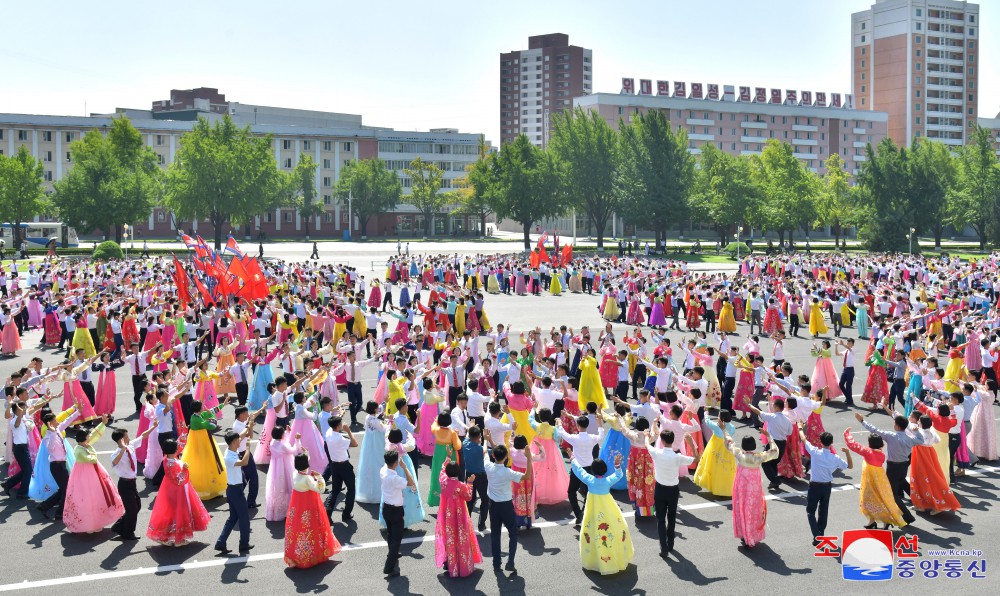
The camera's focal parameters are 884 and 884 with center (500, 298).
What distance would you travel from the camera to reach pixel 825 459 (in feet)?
31.9

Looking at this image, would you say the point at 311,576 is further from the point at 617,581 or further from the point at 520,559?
the point at 617,581

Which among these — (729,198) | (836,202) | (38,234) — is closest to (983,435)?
(729,198)

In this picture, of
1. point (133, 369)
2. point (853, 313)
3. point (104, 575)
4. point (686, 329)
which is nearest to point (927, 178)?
point (853, 313)

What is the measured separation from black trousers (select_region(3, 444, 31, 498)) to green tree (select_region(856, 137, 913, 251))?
68222 millimetres

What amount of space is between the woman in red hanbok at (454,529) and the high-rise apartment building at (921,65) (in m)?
142

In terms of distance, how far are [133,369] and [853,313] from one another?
24057 millimetres

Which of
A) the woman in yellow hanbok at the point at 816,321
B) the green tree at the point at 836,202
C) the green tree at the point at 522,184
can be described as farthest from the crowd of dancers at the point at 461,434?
the green tree at the point at 836,202

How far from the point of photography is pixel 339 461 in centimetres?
Result: 1064

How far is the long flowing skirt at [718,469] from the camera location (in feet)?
39.0

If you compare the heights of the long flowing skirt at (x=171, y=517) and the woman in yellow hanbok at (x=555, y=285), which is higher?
the woman in yellow hanbok at (x=555, y=285)

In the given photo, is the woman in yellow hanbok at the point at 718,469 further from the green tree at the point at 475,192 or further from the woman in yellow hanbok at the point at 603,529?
the green tree at the point at 475,192

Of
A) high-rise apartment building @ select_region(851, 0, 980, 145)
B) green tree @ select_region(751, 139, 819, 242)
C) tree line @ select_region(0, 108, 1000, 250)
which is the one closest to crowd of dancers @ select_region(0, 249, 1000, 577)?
tree line @ select_region(0, 108, 1000, 250)

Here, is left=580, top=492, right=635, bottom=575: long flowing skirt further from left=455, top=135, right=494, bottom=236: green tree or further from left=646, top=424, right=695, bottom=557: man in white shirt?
left=455, top=135, right=494, bottom=236: green tree

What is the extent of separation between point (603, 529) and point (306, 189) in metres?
98.5
